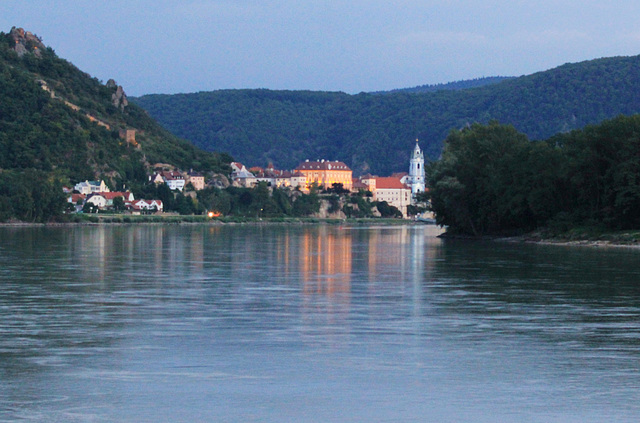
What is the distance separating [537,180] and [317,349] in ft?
227

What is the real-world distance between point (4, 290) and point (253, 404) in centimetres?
2033

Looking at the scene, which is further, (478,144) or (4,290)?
(478,144)

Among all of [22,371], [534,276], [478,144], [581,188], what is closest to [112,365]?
[22,371]

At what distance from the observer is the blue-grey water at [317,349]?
14.8 meters

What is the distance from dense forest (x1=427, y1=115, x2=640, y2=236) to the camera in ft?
265

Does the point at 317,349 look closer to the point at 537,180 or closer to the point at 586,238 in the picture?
the point at 586,238

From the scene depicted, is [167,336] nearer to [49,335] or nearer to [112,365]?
[49,335]

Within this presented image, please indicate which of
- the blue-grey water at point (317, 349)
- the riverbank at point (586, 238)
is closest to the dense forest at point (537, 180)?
the riverbank at point (586, 238)

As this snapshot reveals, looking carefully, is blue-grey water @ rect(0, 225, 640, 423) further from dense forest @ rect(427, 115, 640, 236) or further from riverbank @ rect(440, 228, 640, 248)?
dense forest @ rect(427, 115, 640, 236)

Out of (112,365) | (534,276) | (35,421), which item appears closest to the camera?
(35,421)

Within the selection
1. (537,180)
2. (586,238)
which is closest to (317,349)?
(586,238)

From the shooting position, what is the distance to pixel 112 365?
18172mm

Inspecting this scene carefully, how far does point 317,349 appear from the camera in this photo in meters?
20.3

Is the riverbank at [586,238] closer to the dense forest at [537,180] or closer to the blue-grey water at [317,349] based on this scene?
the dense forest at [537,180]
